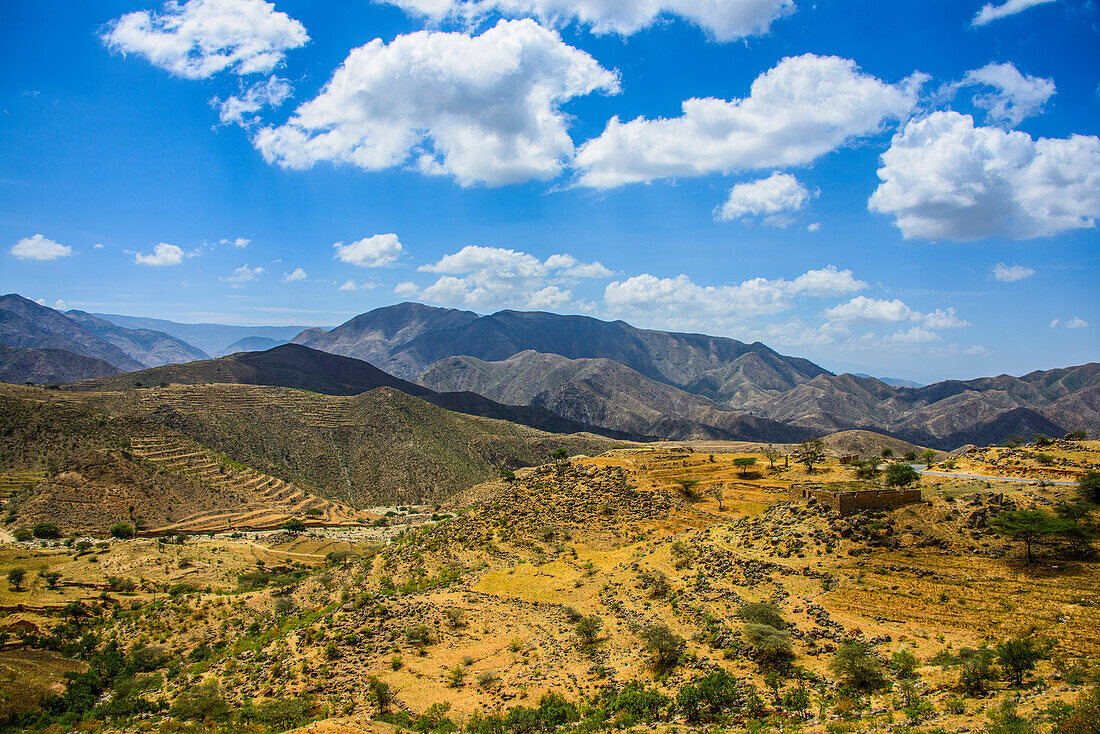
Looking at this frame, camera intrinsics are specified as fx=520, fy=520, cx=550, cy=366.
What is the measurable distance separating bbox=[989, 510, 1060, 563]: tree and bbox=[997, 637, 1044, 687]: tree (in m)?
7.72

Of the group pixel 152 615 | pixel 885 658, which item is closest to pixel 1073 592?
pixel 885 658

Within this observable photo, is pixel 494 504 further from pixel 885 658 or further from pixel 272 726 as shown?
pixel 885 658

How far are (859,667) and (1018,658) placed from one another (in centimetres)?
419

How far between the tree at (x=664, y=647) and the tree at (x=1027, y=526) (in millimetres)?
14844

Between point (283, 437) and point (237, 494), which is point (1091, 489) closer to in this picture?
point (237, 494)

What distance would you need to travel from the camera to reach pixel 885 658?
17484mm

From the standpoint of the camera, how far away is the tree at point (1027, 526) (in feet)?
69.8

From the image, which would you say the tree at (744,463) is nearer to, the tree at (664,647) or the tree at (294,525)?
the tree at (664,647)

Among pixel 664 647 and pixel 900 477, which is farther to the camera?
pixel 900 477

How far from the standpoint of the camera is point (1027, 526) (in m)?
21.4

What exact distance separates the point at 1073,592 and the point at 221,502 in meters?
90.5

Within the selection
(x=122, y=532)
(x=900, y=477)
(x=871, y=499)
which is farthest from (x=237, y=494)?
(x=900, y=477)

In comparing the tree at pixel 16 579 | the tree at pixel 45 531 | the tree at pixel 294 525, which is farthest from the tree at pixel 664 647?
the tree at pixel 45 531

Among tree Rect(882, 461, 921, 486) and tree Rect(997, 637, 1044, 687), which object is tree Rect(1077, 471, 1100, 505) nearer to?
tree Rect(882, 461, 921, 486)
